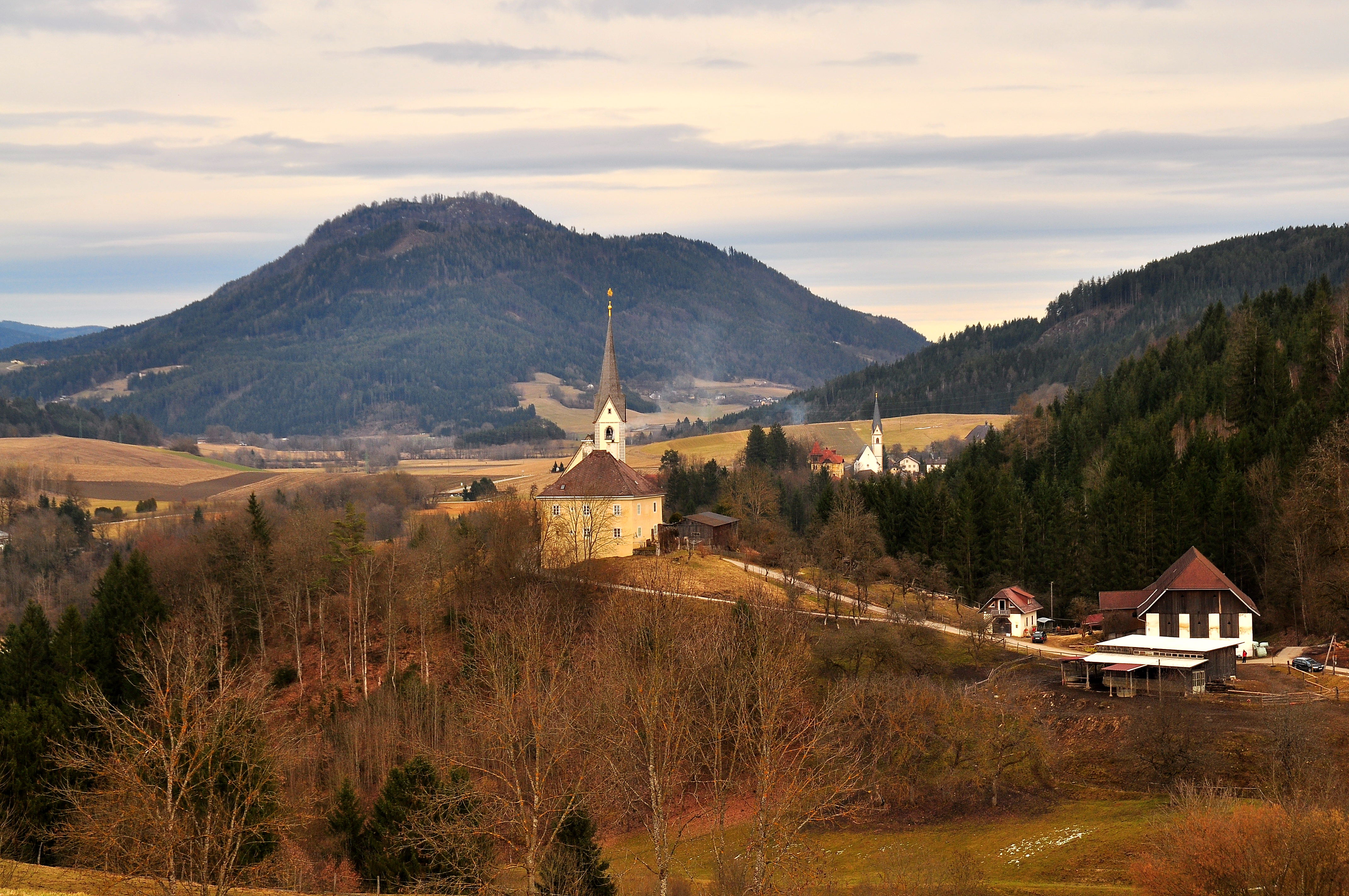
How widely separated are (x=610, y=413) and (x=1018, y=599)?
41.8m

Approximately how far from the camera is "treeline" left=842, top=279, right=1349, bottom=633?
7906 centimetres

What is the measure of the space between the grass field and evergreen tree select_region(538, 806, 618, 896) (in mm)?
5562

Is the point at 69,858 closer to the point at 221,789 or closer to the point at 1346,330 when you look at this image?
the point at 221,789

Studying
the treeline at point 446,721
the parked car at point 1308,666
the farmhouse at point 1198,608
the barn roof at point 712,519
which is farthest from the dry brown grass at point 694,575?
the parked car at point 1308,666

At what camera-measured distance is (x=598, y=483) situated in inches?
3661

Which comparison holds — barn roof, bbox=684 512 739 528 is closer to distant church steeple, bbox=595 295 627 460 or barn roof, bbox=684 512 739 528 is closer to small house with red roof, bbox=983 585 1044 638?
distant church steeple, bbox=595 295 627 460

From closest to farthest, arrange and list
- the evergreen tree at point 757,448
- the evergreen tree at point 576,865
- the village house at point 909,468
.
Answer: the evergreen tree at point 576,865 → the evergreen tree at point 757,448 → the village house at point 909,468

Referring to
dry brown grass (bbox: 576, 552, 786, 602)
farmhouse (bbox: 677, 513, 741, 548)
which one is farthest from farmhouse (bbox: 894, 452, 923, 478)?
dry brown grass (bbox: 576, 552, 786, 602)

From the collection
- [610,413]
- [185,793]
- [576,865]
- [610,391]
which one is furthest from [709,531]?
[185,793]

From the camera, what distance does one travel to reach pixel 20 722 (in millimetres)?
58438

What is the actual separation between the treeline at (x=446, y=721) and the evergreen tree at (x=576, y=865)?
0.11m

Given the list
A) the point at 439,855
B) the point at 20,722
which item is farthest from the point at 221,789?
the point at 20,722

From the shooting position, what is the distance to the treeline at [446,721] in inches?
1607

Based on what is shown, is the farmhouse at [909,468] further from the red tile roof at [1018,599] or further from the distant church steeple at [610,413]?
the red tile roof at [1018,599]
